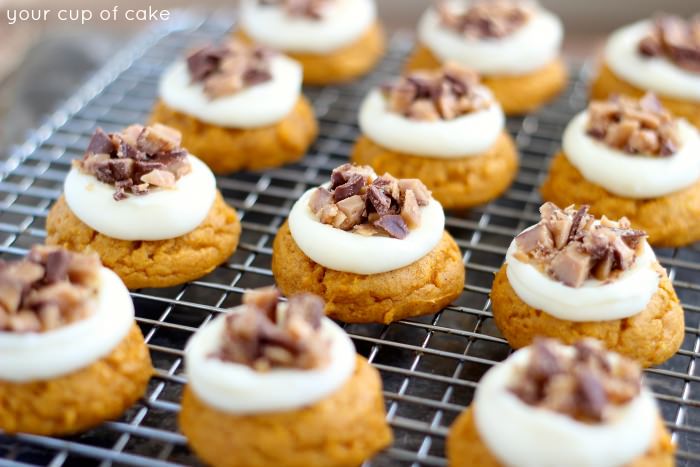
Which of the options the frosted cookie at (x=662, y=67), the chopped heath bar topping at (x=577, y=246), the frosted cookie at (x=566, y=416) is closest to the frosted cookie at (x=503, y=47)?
the frosted cookie at (x=662, y=67)

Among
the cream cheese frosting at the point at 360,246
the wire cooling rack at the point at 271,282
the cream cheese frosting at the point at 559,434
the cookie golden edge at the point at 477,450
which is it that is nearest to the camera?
the cream cheese frosting at the point at 559,434

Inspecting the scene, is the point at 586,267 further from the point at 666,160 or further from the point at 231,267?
the point at 231,267

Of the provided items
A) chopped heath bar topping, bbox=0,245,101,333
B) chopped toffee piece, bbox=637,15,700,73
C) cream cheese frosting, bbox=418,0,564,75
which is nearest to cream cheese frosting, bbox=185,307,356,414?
chopped heath bar topping, bbox=0,245,101,333

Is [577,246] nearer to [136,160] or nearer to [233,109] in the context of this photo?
[136,160]

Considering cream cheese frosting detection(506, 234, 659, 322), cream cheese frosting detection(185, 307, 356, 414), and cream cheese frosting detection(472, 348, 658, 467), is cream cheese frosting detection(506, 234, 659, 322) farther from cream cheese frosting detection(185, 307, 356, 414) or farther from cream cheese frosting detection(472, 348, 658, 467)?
cream cheese frosting detection(185, 307, 356, 414)

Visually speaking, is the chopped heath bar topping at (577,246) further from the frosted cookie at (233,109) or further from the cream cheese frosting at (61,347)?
the frosted cookie at (233,109)

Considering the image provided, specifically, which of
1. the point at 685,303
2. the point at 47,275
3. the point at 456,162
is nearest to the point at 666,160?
→ the point at 685,303

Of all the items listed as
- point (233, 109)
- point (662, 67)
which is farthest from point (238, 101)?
point (662, 67)
